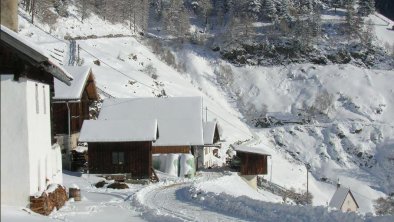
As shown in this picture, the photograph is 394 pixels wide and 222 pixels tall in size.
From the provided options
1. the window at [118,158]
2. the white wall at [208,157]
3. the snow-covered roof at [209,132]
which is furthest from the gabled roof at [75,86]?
the white wall at [208,157]

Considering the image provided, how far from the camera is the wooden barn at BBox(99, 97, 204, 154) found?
4544cm

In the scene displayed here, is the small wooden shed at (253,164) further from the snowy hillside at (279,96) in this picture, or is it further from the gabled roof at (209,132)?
the snowy hillside at (279,96)

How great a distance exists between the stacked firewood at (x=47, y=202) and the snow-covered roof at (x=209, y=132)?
31.5 metres

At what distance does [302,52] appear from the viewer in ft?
340

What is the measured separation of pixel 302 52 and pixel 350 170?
3802 cm

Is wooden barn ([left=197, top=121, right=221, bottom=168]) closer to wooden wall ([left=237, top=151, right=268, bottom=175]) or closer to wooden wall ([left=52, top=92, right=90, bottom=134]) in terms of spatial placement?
wooden wall ([left=237, top=151, right=268, bottom=175])

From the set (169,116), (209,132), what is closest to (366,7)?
(209,132)

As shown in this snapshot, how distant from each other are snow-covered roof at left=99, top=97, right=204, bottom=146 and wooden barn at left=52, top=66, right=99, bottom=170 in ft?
22.6

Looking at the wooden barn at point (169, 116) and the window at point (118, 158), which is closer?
the window at point (118, 158)

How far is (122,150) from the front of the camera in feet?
123

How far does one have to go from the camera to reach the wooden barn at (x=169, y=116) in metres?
45.4

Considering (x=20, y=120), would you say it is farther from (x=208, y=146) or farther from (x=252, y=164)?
(x=208, y=146)

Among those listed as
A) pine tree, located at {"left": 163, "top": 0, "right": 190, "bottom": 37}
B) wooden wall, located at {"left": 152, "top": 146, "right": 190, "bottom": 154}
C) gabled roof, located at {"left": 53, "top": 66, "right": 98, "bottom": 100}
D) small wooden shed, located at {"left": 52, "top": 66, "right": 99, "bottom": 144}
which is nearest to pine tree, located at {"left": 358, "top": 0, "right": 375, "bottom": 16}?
pine tree, located at {"left": 163, "top": 0, "right": 190, "bottom": 37}

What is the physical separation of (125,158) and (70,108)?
6.18m
